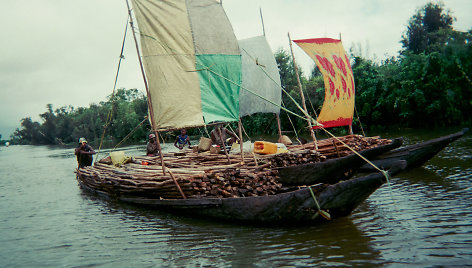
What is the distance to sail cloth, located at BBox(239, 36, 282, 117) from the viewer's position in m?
12.8

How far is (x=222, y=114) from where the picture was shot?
7965 millimetres

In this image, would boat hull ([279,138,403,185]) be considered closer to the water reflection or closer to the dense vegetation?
the water reflection

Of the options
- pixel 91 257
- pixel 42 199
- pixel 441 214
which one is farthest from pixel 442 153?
pixel 42 199

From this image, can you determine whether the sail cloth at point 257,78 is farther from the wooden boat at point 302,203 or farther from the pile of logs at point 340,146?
the wooden boat at point 302,203

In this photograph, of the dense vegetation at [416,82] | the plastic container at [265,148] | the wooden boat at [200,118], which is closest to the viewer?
the wooden boat at [200,118]

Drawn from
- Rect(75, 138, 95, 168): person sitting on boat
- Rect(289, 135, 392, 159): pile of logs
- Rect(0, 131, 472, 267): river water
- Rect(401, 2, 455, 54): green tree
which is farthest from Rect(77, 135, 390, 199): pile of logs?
Rect(401, 2, 455, 54): green tree

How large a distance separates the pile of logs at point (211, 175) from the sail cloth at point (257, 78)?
12.6ft

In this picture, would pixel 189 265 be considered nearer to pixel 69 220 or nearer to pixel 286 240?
pixel 286 240

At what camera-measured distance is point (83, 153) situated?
493 inches

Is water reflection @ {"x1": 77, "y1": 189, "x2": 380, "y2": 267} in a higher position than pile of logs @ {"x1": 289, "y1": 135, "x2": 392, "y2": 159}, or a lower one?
lower

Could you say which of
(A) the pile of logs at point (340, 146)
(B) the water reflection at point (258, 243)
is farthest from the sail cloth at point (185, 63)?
(A) the pile of logs at point (340, 146)

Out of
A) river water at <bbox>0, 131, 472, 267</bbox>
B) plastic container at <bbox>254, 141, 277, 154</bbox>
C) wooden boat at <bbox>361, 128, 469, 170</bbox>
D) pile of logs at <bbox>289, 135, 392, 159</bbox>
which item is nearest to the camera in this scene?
river water at <bbox>0, 131, 472, 267</bbox>

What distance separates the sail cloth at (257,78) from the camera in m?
12.8

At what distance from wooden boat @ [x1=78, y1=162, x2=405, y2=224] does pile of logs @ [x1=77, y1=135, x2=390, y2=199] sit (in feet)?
1.57
